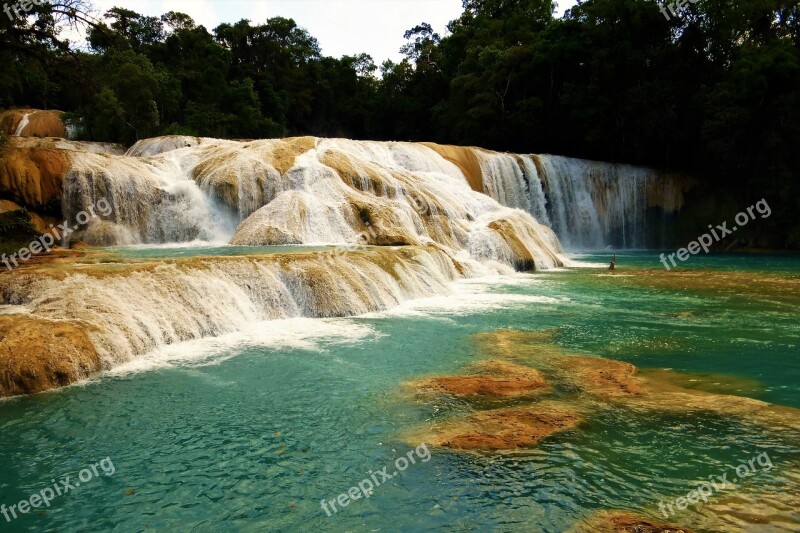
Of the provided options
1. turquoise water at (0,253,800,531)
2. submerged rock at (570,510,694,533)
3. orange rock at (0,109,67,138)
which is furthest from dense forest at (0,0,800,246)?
submerged rock at (570,510,694,533)

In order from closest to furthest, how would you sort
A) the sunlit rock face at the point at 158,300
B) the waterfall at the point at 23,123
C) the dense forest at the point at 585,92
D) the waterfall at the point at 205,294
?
the sunlit rock face at the point at 158,300 < the waterfall at the point at 205,294 < the dense forest at the point at 585,92 < the waterfall at the point at 23,123

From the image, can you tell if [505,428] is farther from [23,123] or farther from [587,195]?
[23,123]

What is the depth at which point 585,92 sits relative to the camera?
32531 millimetres

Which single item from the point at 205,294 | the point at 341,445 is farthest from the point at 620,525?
the point at 205,294

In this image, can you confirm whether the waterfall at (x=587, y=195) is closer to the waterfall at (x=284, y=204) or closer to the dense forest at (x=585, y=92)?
the dense forest at (x=585, y=92)

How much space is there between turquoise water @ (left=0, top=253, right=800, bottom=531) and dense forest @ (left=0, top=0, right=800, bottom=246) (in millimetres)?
10058

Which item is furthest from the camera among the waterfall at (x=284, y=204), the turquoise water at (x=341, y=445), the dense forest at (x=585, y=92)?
the dense forest at (x=585, y=92)

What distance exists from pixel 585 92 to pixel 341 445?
31570 mm

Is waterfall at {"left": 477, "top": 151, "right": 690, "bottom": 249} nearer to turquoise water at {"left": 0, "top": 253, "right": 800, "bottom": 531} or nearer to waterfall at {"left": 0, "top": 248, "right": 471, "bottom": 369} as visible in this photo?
waterfall at {"left": 0, "top": 248, "right": 471, "bottom": 369}

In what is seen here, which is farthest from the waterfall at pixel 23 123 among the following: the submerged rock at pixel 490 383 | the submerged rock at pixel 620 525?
the submerged rock at pixel 620 525

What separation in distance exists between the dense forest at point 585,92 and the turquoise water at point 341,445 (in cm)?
1006

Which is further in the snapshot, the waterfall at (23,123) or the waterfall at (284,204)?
the waterfall at (23,123)

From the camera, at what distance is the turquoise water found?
442cm

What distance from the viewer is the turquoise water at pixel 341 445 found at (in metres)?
4.42
